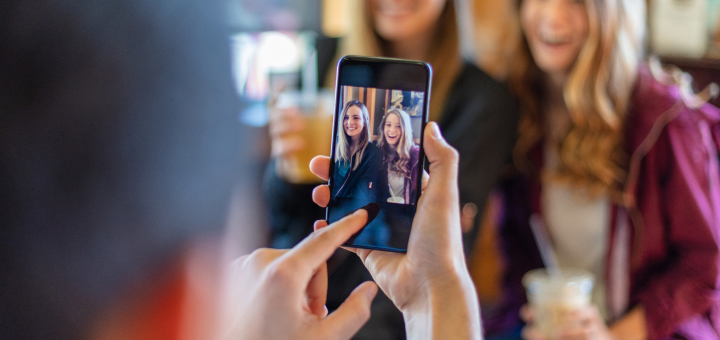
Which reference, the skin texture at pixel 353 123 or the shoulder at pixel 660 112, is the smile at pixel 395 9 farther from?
the shoulder at pixel 660 112

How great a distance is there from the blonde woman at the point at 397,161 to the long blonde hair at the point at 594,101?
47 centimetres

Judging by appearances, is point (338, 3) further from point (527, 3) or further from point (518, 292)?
point (518, 292)

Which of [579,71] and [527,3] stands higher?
[527,3]

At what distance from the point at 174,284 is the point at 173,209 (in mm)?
31

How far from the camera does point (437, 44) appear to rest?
21.9 inches

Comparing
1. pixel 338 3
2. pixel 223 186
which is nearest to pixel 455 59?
pixel 338 3

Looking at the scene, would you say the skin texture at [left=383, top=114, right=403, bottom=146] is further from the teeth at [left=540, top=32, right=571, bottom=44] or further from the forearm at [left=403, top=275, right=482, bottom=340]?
the teeth at [left=540, top=32, right=571, bottom=44]

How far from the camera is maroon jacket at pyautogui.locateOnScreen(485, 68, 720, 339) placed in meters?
0.75

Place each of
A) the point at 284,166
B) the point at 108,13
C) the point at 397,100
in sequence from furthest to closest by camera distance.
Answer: the point at 284,166
the point at 397,100
the point at 108,13

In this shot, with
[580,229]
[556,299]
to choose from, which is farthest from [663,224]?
[556,299]

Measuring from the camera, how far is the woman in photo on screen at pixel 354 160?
321 mm

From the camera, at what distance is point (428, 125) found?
33cm

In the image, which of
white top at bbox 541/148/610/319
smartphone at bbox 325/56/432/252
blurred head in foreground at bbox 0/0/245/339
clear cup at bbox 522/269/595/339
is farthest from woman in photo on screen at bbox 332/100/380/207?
white top at bbox 541/148/610/319

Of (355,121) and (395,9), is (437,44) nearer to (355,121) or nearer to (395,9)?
(395,9)
